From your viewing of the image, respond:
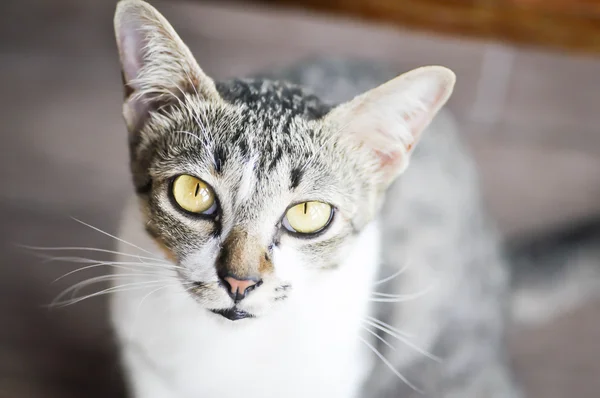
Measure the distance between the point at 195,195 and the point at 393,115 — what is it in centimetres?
21

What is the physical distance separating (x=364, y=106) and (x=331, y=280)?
0.61ft

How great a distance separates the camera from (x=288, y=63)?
864mm

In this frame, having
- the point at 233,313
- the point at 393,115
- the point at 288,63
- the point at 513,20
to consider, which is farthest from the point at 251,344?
the point at 513,20

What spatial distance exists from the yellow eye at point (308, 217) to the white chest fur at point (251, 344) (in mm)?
63

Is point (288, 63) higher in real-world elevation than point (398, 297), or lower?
higher

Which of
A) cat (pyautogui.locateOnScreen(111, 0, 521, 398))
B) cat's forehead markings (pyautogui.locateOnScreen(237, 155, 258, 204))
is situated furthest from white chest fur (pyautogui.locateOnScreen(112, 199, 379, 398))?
cat's forehead markings (pyautogui.locateOnScreen(237, 155, 258, 204))

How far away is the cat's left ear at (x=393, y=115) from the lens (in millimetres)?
574

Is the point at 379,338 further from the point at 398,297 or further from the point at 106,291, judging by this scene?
the point at 106,291

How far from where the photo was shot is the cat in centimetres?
57

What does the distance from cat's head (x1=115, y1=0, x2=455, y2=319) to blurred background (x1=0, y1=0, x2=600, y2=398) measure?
0.29ft

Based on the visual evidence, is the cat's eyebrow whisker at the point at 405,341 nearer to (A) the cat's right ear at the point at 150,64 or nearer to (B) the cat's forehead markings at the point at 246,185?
(B) the cat's forehead markings at the point at 246,185

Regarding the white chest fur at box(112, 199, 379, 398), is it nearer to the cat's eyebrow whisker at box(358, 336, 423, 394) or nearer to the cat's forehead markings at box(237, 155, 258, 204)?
the cat's eyebrow whisker at box(358, 336, 423, 394)

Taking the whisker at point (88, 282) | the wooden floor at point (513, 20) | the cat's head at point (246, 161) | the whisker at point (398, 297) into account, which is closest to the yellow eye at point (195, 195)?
the cat's head at point (246, 161)

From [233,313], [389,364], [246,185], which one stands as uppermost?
[246,185]
